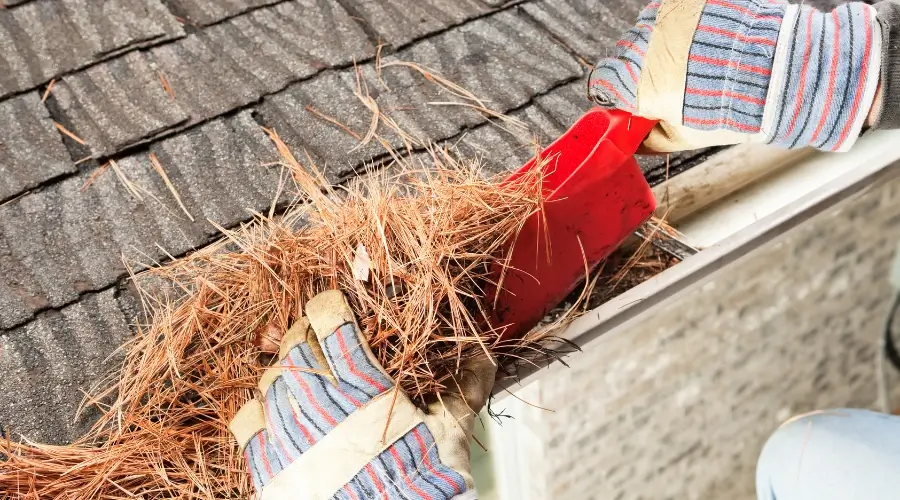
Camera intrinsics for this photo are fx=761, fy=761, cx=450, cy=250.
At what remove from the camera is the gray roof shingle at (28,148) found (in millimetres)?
1318

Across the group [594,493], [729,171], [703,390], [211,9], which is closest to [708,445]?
[703,390]

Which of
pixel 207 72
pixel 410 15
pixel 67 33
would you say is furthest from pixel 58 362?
pixel 410 15

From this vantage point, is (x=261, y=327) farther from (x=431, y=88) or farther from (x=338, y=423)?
(x=431, y=88)

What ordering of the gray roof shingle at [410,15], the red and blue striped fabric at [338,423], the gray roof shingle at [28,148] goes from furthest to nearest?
the gray roof shingle at [410,15]
the gray roof shingle at [28,148]
the red and blue striped fabric at [338,423]

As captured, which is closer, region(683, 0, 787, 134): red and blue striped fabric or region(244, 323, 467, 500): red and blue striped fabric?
region(244, 323, 467, 500): red and blue striped fabric

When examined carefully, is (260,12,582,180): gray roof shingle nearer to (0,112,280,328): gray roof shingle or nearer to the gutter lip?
(0,112,280,328): gray roof shingle

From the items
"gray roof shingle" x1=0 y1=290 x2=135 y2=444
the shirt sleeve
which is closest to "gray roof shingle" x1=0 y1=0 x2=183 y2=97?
"gray roof shingle" x1=0 y1=290 x2=135 y2=444

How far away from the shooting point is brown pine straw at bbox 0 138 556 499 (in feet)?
3.34

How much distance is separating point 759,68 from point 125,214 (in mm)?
1040

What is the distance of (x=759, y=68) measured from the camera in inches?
42.9

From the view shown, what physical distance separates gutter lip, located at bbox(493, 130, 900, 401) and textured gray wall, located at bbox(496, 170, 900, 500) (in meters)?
0.04

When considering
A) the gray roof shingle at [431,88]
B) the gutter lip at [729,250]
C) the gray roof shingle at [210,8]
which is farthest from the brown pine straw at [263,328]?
the gray roof shingle at [210,8]

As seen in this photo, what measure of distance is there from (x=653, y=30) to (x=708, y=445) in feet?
3.39

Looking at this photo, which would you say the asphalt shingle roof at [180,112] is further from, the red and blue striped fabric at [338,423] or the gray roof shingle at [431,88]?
the red and blue striped fabric at [338,423]
